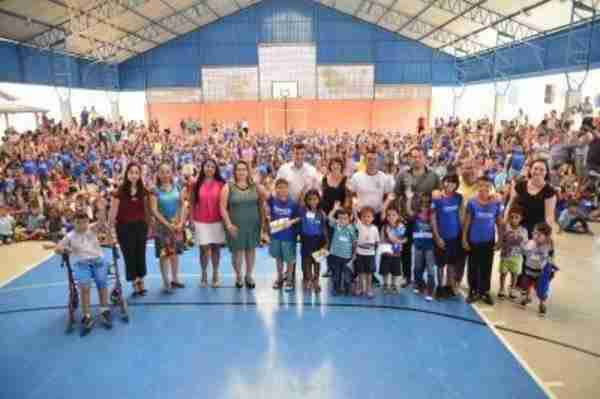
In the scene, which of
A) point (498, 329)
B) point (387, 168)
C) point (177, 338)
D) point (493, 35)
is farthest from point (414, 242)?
point (493, 35)

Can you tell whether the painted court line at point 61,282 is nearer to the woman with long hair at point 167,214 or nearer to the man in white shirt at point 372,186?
the woman with long hair at point 167,214

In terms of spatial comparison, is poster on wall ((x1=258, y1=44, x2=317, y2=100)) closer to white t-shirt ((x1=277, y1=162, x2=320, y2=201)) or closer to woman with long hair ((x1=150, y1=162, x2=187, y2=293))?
white t-shirt ((x1=277, y1=162, x2=320, y2=201))

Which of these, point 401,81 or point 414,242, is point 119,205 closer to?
point 414,242

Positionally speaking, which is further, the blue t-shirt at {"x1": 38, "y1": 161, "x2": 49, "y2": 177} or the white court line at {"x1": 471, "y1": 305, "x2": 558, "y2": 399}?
the blue t-shirt at {"x1": 38, "y1": 161, "x2": 49, "y2": 177}

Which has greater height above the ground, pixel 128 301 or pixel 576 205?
pixel 576 205

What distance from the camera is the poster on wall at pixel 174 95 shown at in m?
27.4

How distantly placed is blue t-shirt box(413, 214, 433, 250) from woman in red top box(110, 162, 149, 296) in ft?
10.5

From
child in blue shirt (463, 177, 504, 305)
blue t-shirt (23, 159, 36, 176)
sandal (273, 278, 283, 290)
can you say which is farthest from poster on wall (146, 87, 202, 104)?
child in blue shirt (463, 177, 504, 305)

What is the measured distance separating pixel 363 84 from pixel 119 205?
80.4 feet

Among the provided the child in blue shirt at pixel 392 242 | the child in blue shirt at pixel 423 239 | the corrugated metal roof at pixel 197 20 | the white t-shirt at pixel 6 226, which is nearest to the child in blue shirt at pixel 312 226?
the child in blue shirt at pixel 392 242

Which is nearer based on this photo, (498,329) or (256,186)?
(498,329)

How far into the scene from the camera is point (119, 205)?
4.89 m

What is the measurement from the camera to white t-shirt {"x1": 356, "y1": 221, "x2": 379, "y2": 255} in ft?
16.8

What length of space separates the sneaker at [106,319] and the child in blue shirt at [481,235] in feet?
13.2
